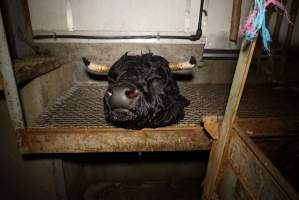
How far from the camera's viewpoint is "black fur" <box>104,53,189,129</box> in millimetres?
2131

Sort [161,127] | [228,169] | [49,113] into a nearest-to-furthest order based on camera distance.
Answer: [228,169] → [161,127] → [49,113]

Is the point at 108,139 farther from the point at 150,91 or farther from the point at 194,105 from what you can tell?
the point at 194,105

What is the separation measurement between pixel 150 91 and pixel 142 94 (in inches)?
7.6

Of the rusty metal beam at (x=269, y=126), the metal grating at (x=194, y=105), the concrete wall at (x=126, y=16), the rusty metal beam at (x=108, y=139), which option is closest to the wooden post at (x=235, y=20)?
the concrete wall at (x=126, y=16)

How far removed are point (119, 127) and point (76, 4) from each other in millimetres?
2591

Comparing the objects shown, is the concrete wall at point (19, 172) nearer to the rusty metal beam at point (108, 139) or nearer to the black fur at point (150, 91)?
the rusty metal beam at point (108, 139)

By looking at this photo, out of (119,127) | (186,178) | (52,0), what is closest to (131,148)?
(119,127)

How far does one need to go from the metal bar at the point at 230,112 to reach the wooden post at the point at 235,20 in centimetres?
267

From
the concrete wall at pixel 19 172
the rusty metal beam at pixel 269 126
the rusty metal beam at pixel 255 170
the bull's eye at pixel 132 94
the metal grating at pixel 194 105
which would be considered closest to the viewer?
the rusty metal beam at pixel 255 170

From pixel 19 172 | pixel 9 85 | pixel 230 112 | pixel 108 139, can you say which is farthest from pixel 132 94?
pixel 19 172

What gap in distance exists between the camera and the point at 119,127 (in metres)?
2.28

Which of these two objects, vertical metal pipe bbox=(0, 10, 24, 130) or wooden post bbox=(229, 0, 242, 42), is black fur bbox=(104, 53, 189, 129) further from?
wooden post bbox=(229, 0, 242, 42)

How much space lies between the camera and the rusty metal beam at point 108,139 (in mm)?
2189

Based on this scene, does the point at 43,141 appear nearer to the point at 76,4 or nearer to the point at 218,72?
the point at 76,4
